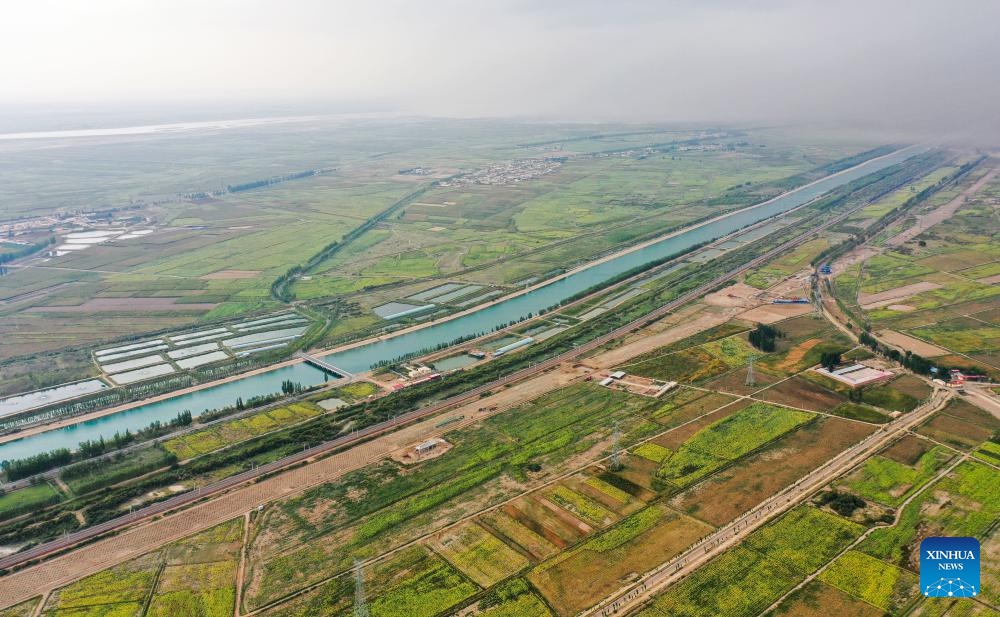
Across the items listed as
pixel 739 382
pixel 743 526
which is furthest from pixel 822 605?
pixel 739 382

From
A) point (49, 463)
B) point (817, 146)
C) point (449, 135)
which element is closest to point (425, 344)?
point (49, 463)

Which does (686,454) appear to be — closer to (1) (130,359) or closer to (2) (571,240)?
(1) (130,359)

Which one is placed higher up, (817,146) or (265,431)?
(817,146)

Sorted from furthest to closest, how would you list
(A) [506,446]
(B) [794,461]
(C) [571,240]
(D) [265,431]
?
(C) [571,240], (D) [265,431], (A) [506,446], (B) [794,461]

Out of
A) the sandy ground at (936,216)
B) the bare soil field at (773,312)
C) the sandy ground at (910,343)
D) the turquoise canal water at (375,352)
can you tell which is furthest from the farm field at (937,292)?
the turquoise canal water at (375,352)

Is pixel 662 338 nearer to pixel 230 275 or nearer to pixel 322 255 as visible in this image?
pixel 322 255

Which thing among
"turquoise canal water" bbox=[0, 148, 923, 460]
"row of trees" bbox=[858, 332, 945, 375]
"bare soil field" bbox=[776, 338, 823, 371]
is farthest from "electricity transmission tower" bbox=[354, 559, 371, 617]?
"row of trees" bbox=[858, 332, 945, 375]

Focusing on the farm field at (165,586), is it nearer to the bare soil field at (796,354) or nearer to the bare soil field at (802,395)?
the bare soil field at (802,395)
